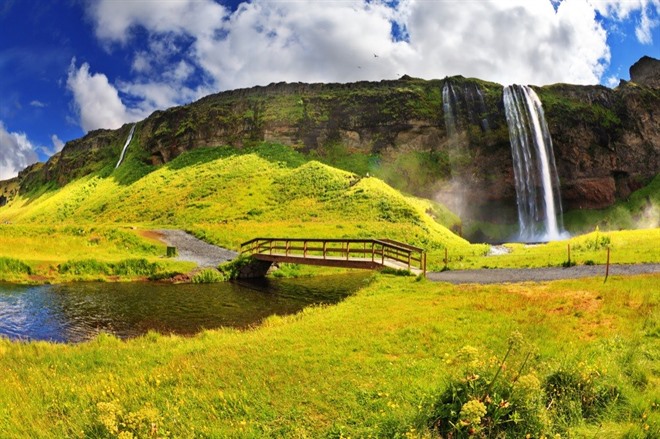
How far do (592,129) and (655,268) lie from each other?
2632 inches

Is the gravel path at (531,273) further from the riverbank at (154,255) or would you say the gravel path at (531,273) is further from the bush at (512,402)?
the bush at (512,402)

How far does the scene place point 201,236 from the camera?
47.7m

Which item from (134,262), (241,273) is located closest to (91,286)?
(134,262)

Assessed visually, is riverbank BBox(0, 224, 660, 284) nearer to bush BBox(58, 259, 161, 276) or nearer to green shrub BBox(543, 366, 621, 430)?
Result: bush BBox(58, 259, 161, 276)

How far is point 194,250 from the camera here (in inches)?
1625

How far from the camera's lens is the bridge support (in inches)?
1271

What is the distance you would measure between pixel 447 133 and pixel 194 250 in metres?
54.9

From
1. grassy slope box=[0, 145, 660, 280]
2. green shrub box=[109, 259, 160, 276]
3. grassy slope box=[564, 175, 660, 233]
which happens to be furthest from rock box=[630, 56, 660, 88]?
green shrub box=[109, 259, 160, 276]

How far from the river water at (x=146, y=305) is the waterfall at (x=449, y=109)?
55523 mm

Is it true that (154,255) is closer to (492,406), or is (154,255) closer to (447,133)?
(492,406)

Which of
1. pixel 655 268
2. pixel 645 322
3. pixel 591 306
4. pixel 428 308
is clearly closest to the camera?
pixel 645 322

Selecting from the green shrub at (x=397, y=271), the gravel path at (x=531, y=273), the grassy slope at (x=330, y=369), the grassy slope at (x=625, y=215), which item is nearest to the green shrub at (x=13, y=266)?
the grassy slope at (x=330, y=369)

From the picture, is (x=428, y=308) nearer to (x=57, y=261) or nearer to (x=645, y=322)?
(x=645, y=322)

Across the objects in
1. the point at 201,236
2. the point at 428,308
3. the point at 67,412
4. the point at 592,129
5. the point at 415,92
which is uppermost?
the point at 415,92
